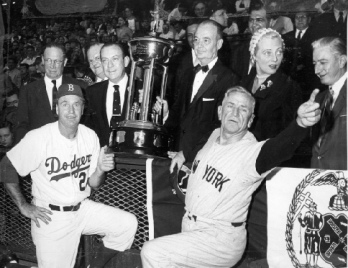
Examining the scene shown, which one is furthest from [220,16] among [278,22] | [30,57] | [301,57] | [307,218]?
[30,57]

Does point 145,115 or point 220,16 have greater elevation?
point 220,16

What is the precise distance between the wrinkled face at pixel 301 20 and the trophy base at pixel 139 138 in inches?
58.7

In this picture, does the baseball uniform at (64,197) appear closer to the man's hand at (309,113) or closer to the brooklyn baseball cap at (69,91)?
the brooklyn baseball cap at (69,91)

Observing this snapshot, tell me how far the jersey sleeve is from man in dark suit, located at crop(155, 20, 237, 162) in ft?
2.95

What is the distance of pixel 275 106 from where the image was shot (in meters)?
2.84

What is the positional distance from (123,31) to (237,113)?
344cm

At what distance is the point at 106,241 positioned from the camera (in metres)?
3.07

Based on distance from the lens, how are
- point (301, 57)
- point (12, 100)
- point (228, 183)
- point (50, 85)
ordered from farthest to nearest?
point (12, 100), point (50, 85), point (301, 57), point (228, 183)

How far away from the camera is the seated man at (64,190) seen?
304 centimetres

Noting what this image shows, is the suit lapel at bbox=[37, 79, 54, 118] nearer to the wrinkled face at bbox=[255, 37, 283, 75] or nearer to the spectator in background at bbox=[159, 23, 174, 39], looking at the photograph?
the spectator in background at bbox=[159, 23, 174, 39]

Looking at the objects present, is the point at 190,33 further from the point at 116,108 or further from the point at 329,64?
the point at 329,64

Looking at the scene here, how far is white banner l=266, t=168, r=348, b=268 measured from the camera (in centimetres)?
241

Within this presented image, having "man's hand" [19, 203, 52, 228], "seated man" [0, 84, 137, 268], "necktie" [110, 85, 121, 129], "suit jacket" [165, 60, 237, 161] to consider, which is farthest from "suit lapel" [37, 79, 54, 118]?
"suit jacket" [165, 60, 237, 161]

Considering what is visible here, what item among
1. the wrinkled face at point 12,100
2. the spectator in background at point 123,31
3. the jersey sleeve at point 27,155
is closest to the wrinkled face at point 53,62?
the jersey sleeve at point 27,155
